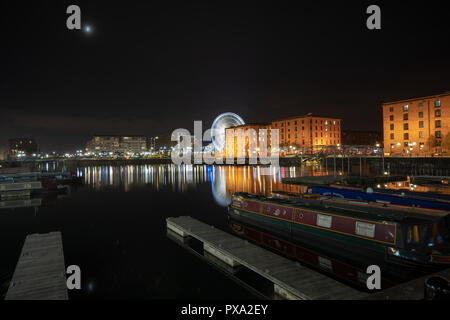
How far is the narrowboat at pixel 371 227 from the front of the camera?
11.8 m

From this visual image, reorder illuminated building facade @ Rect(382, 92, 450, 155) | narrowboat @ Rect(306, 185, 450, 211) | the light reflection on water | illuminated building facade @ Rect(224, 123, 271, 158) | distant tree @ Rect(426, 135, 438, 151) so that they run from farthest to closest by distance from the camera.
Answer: illuminated building facade @ Rect(224, 123, 271, 158), illuminated building facade @ Rect(382, 92, 450, 155), distant tree @ Rect(426, 135, 438, 151), the light reflection on water, narrowboat @ Rect(306, 185, 450, 211)

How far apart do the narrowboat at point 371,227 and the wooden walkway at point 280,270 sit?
15.4 ft

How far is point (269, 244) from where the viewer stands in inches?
665

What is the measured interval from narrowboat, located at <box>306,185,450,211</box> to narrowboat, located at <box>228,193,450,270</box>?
363 centimetres

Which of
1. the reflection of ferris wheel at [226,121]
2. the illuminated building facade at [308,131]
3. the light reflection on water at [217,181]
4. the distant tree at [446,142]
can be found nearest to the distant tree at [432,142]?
the distant tree at [446,142]

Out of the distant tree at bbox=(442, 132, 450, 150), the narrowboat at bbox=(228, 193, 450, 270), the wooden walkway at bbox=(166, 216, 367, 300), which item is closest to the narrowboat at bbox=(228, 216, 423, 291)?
the narrowboat at bbox=(228, 193, 450, 270)

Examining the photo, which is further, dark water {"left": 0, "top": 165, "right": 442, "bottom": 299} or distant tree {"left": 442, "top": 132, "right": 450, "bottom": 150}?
distant tree {"left": 442, "top": 132, "right": 450, "bottom": 150}

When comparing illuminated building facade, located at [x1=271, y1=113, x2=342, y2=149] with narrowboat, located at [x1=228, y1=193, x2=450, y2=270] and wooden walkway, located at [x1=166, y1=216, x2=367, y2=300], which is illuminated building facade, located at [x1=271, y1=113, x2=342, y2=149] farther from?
wooden walkway, located at [x1=166, y1=216, x2=367, y2=300]

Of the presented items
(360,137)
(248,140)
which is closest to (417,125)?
(248,140)

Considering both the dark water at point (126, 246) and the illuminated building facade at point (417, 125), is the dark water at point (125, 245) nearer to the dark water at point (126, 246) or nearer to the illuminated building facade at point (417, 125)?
the dark water at point (126, 246)

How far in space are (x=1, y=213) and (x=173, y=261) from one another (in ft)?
76.0

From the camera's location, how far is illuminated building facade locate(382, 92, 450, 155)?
64875mm

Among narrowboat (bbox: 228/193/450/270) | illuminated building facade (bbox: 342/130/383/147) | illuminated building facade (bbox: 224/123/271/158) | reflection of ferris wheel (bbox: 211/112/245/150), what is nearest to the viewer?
narrowboat (bbox: 228/193/450/270)
